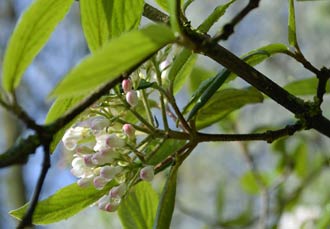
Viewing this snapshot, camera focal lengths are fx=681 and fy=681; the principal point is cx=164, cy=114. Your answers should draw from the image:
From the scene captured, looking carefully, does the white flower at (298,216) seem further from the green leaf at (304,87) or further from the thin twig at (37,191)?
the thin twig at (37,191)

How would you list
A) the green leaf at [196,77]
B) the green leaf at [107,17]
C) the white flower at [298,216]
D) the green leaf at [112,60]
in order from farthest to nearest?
the white flower at [298,216]
the green leaf at [196,77]
the green leaf at [107,17]
the green leaf at [112,60]

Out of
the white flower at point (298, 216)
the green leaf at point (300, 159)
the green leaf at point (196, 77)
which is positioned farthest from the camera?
the white flower at point (298, 216)

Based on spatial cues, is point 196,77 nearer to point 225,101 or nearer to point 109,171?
point 225,101

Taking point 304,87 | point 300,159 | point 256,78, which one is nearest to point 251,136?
point 256,78

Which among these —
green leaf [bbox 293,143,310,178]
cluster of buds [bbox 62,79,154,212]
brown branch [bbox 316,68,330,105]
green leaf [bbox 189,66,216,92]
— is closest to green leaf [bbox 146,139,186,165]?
cluster of buds [bbox 62,79,154,212]

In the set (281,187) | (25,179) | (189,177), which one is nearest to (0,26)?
(25,179)

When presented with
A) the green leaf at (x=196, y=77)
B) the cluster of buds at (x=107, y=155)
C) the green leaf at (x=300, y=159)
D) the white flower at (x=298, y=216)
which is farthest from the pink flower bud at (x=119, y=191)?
the white flower at (x=298, y=216)

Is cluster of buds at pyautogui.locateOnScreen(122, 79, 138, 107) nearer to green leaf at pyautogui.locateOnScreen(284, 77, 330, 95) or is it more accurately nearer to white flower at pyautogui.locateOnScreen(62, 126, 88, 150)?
white flower at pyautogui.locateOnScreen(62, 126, 88, 150)

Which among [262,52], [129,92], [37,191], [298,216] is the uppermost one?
[298,216]
